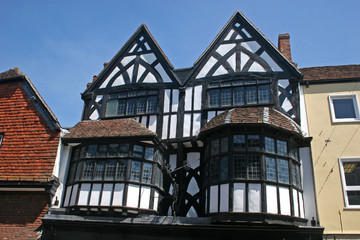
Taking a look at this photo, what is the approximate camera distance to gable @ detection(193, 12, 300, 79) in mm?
15656

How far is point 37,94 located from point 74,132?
308 cm

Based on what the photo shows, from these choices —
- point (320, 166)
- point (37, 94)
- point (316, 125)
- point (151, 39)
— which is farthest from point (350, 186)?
point (37, 94)

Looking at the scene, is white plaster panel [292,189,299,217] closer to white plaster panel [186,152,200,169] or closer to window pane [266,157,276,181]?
window pane [266,157,276,181]

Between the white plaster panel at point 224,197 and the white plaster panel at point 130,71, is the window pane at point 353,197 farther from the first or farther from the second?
the white plaster panel at point 130,71

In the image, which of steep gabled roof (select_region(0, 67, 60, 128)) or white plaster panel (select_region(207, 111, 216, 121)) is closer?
white plaster panel (select_region(207, 111, 216, 121))

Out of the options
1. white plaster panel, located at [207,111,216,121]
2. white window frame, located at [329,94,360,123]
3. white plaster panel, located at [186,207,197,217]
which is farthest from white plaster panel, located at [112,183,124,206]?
white window frame, located at [329,94,360,123]

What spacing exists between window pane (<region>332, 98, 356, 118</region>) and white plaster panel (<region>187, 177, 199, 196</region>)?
251 inches

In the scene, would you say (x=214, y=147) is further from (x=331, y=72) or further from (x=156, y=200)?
(x=331, y=72)

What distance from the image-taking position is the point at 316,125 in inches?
556

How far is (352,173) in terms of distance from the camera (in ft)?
43.2

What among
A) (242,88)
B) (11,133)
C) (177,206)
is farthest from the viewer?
(11,133)

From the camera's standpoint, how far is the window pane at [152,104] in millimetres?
16400

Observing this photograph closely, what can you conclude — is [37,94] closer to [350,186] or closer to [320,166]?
[320,166]

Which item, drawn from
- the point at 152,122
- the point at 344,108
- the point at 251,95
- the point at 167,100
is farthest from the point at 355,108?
the point at 152,122
